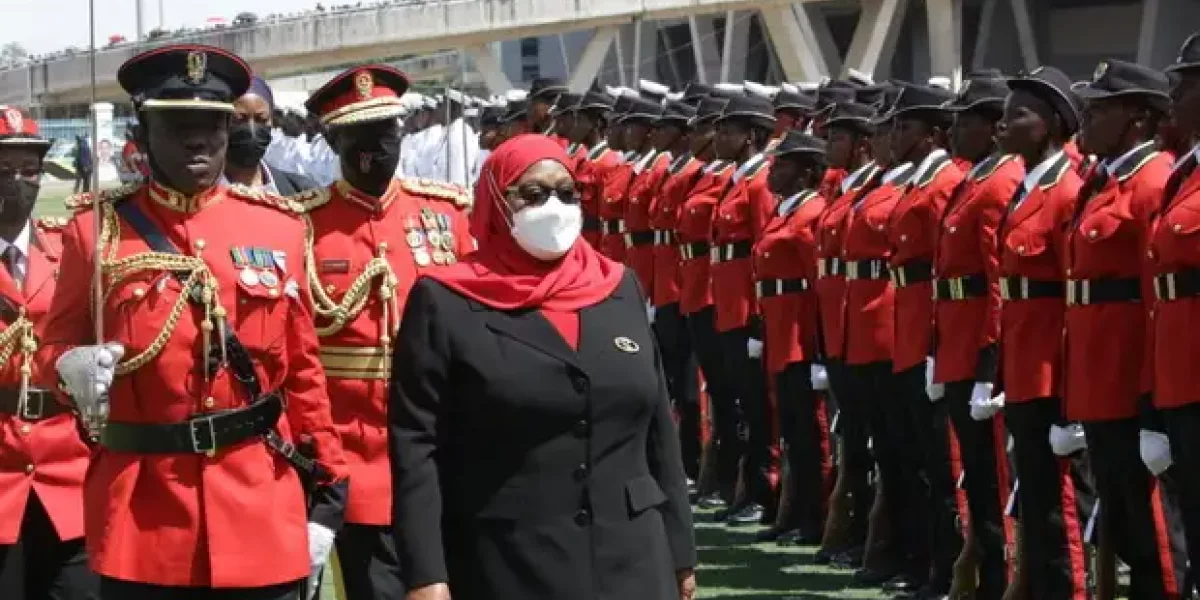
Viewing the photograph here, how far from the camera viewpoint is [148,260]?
569 centimetres

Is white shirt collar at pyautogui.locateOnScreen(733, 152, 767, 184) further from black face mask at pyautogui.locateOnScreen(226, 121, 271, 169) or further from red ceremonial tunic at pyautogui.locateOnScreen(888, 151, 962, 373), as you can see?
black face mask at pyautogui.locateOnScreen(226, 121, 271, 169)

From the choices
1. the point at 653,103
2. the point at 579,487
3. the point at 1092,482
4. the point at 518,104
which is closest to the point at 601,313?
the point at 579,487

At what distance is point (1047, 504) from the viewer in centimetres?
840

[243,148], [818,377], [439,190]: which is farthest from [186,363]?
[818,377]

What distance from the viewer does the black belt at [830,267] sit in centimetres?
1089

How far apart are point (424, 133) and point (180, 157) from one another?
57.1 ft

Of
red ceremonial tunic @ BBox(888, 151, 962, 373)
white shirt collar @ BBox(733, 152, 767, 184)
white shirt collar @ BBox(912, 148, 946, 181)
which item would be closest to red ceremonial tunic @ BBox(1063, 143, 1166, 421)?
red ceremonial tunic @ BBox(888, 151, 962, 373)

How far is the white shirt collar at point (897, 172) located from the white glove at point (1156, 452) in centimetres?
276

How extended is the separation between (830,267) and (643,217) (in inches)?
157

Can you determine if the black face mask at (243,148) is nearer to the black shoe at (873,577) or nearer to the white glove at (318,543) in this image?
the white glove at (318,543)

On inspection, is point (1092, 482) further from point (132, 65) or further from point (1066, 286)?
point (132, 65)

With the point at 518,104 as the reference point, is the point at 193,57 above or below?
below

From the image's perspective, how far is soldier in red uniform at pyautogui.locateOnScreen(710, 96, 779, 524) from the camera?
1238 centimetres

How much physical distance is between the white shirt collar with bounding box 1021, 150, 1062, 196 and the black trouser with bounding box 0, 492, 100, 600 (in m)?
3.56
